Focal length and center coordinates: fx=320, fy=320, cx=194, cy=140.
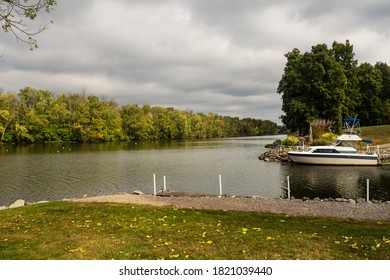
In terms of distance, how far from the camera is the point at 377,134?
56469mm

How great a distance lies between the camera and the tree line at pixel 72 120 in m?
97.3

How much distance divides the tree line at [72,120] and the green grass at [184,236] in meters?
93.2

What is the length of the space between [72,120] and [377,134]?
9002cm

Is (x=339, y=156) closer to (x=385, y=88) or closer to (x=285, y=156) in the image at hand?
(x=285, y=156)

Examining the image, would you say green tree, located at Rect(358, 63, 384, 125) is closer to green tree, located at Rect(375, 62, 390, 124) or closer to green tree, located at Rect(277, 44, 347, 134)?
green tree, located at Rect(375, 62, 390, 124)

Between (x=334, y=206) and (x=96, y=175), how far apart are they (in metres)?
25.5

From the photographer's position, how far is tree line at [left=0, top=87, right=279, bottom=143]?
97312 mm

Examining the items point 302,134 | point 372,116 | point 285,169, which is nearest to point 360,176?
point 285,169

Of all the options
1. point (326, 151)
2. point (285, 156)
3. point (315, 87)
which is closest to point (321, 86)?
point (315, 87)

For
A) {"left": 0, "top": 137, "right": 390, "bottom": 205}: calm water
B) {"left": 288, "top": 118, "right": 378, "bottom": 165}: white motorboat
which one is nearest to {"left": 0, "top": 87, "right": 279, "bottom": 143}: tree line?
{"left": 0, "top": 137, "right": 390, "bottom": 205}: calm water

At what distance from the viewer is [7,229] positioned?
38.3 ft

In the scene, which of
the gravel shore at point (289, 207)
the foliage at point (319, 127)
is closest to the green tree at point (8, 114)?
the foliage at point (319, 127)
